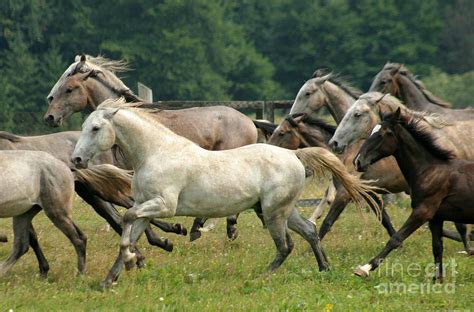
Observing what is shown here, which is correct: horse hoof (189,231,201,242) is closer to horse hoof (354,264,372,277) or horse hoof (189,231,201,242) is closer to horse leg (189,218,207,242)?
horse leg (189,218,207,242)

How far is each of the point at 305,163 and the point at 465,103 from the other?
37217mm

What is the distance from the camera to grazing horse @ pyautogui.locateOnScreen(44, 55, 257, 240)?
41.0ft

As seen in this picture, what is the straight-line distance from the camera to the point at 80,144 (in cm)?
927

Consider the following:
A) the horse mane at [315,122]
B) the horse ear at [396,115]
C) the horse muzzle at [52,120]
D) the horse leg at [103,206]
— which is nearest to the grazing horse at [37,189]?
the horse leg at [103,206]

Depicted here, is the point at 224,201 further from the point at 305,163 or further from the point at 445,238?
the point at 445,238

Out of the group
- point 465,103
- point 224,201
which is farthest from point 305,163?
point 465,103

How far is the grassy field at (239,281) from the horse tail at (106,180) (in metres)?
0.73

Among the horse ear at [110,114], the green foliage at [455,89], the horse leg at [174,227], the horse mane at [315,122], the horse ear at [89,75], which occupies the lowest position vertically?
the green foliage at [455,89]

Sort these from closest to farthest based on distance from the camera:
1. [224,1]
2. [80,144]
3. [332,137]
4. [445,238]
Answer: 1. [80,144]
2. [332,137]
3. [445,238]
4. [224,1]

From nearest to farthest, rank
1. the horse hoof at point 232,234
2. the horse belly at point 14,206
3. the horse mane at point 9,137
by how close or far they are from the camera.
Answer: the horse belly at point 14,206 < the horse mane at point 9,137 < the horse hoof at point 232,234

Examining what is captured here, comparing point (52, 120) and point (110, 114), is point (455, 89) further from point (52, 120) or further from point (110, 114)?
point (110, 114)

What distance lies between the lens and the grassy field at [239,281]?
840 centimetres

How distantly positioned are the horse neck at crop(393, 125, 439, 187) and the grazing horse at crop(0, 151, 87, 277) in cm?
314

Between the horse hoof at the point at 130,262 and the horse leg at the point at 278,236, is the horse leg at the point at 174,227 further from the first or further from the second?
the horse hoof at the point at 130,262
